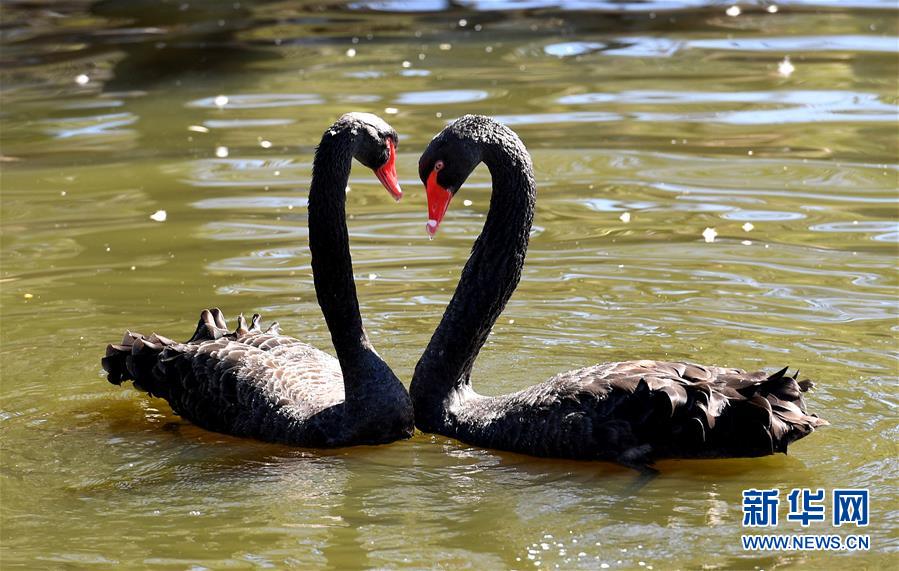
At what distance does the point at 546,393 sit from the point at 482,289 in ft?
1.99

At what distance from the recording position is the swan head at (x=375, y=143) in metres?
5.34

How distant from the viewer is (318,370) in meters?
5.89

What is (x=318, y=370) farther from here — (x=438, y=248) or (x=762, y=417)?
(x=438, y=248)

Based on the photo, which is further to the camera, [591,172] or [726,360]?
[591,172]

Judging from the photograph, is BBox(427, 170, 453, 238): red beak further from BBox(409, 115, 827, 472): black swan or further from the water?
the water

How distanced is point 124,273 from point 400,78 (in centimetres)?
477

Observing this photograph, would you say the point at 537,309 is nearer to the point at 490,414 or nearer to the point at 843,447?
the point at 490,414

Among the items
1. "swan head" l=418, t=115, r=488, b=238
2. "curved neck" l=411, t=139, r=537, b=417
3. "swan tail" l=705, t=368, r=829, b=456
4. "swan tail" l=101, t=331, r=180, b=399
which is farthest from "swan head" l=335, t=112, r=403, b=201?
"swan tail" l=705, t=368, r=829, b=456

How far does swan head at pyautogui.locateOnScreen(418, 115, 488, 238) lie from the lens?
5570 mm

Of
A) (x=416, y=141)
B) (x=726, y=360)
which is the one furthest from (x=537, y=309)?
(x=416, y=141)

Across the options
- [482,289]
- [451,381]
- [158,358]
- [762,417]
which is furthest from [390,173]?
[762,417]

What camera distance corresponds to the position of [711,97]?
11.2 m

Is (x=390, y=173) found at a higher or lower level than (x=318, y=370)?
A: higher

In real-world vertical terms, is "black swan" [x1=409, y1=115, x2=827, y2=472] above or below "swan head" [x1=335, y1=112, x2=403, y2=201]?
below
